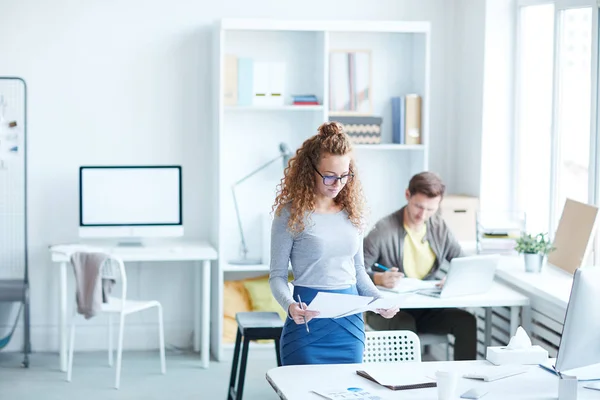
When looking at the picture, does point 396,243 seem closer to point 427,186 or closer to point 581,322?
point 427,186

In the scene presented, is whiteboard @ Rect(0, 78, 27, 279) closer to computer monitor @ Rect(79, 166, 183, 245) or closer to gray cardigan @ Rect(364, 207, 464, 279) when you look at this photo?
computer monitor @ Rect(79, 166, 183, 245)

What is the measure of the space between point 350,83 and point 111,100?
1407 millimetres

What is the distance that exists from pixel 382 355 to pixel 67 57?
9.82ft

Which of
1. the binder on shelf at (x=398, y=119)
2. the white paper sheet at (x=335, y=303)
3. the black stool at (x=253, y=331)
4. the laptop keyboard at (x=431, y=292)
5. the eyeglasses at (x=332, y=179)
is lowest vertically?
the black stool at (x=253, y=331)

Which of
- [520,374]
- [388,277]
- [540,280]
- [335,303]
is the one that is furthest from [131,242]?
[520,374]

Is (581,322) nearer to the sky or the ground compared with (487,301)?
nearer to the sky

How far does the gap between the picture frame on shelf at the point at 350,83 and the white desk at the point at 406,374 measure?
104 inches

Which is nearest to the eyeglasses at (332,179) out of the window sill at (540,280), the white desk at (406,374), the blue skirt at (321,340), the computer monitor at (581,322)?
the blue skirt at (321,340)

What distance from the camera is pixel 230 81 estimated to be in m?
5.19

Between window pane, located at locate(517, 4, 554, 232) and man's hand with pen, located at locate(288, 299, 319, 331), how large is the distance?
101 inches

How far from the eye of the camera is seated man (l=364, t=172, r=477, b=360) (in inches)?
161

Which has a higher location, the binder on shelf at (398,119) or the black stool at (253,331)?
the binder on shelf at (398,119)

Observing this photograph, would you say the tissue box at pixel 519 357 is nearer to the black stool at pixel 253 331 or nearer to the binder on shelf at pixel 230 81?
the black stool at pixel 253 331

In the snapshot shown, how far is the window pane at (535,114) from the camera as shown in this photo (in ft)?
16.6
